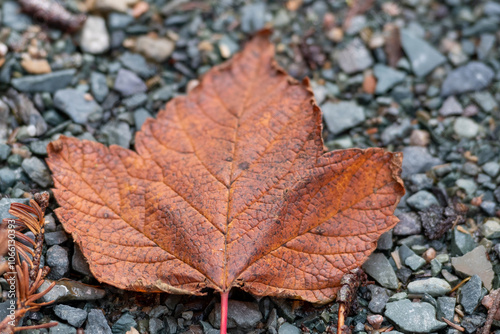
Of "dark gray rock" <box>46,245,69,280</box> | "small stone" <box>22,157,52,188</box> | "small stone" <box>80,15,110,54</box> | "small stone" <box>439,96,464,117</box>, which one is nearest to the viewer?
"dark gray rock" <box>46,245,69,280</box>

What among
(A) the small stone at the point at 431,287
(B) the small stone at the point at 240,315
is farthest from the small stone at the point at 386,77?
(B) the small stone at the point at 240,315

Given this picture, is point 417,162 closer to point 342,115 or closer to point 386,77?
point 342,115

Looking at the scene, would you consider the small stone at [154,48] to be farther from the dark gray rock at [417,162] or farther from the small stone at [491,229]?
the small stone at [491,229]

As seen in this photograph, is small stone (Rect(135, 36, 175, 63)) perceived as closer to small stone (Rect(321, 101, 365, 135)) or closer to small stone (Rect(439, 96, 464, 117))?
small stone (Rect(321, 101, 365, 135))

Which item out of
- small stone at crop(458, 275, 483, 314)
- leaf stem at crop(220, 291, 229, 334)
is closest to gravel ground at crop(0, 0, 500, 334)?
small stone at crop(458, 275, 483, 314)

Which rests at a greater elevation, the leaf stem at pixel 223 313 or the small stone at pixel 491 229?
the small stone at pixel 491 229

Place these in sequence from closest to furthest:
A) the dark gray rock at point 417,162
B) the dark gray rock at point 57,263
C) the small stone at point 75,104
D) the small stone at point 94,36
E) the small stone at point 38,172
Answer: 1. the dark gray rock at point 57,263
2. the small stone at point 38,172
3. the dark gray rock at point 417,162
4. the small stone at point 75,104
5. the small stone at point 94,36
